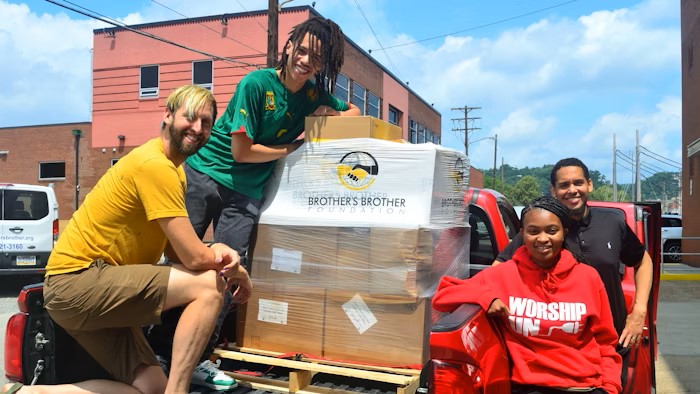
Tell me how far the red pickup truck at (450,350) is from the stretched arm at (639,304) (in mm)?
90

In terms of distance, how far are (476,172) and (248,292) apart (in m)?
42.9

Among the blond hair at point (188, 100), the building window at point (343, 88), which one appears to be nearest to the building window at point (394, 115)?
the building window at point (343, 88)

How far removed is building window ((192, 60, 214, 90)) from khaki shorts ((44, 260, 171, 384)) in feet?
60.0

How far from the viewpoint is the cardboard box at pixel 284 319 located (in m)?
2.88

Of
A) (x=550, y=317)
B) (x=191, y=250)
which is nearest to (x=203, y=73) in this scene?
(x=191, y=250)

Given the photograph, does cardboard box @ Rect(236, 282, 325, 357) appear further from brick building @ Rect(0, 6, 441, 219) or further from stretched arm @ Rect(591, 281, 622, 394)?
brick building @ Rect(0, 6, 441, 219)

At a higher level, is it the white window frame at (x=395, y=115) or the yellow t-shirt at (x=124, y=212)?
the white window frame at (x=395, y=115)

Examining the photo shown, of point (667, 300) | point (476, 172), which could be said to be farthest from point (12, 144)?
point (476, 172)

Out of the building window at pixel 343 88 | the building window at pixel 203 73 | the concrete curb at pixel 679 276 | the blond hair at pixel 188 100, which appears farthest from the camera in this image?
the building window at pixel 343 88

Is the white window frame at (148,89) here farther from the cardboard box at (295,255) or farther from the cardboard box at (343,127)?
the cardboard box at (295,255)

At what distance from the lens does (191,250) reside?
7.68ft

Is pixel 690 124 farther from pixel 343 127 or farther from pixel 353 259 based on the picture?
pixel 353 259

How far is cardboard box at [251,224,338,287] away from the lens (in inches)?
111

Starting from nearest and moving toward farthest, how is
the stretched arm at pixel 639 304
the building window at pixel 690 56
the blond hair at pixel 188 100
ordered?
the blond hair at pixel 188 100
the stretched arm at pixel 639 304
the building window at pixel 690 56
